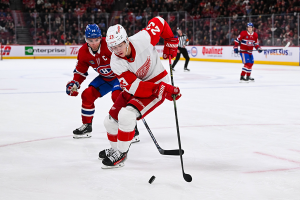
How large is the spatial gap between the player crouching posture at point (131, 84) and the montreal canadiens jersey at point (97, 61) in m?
0.77

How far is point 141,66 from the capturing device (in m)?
2.84

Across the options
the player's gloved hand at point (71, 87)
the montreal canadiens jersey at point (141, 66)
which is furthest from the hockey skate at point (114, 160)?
the player's gloved hand at point (71, 87)

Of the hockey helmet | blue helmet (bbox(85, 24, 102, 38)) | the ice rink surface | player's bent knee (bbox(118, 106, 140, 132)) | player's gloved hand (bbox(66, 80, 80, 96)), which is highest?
blue helmet (bbox(85, 24, 102, 38))

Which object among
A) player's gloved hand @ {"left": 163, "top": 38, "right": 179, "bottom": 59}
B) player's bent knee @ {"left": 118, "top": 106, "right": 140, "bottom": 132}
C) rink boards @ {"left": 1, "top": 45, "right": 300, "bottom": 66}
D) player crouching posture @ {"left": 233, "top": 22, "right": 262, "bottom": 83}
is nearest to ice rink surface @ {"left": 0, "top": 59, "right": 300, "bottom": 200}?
player's bent knee @ {"left": 118, "top": 106, "right": 140, "bottom": 132}

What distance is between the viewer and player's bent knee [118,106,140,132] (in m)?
2.72

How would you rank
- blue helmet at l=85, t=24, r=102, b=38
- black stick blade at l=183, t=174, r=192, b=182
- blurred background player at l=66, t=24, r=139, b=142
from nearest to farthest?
black stick blade at l=183, t=174, r=192, b=182, blue helmet at l=85, t=24, r=102, b=38, blurred background player at l=66, t=24, r=139, b=142

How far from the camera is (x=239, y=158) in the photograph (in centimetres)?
302

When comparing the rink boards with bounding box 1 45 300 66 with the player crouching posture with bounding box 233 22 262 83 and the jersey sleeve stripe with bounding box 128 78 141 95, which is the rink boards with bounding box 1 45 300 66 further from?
the jersey sleeve stripe with bounding box 128 78 141 95

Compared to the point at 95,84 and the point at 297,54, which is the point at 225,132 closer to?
the point at 95,84

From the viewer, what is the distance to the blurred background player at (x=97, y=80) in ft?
12.0

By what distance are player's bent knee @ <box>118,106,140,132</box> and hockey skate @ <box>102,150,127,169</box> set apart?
21 cm

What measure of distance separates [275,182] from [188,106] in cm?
322

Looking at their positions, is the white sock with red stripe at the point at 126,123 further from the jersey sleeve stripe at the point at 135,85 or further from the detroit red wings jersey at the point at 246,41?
the detroit red wings jersey at the point at 246,41

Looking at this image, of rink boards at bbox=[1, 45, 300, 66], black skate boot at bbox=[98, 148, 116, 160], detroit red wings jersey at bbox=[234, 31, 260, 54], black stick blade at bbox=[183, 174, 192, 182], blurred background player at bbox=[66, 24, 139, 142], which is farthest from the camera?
rink boards at bbox=[1, 45, 300, 66]
